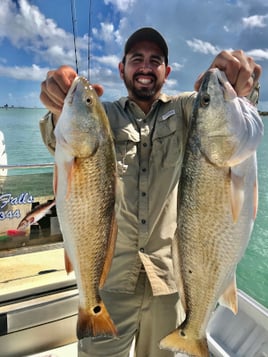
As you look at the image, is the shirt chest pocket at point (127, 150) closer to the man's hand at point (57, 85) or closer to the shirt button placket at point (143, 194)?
the shirt button placket at point (143, 194)

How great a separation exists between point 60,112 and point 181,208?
31.8 inches

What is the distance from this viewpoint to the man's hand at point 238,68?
5.83 feet

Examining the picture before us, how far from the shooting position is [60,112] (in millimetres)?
1971

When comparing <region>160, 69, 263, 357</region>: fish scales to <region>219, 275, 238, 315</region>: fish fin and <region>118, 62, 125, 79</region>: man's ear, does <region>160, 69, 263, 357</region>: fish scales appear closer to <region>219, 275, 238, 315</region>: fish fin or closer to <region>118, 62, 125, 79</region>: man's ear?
<region>219, 275, 238, 315</region>: fish fin

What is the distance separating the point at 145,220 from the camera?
2.41 metres

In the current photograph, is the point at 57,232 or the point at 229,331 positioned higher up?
the point at 57,232

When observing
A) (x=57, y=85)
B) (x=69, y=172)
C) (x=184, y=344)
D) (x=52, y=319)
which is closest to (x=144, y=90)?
(x=57, y=85)

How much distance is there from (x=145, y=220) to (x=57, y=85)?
102cm

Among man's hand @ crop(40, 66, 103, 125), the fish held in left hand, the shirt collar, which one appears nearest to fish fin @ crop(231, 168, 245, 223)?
the fish held in left hand

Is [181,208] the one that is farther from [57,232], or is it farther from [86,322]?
[57,232]

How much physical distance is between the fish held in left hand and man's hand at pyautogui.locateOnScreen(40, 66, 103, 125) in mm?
38

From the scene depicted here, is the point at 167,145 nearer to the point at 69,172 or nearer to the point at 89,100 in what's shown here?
the point at 89,100

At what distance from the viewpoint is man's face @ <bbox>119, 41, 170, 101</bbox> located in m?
2.64

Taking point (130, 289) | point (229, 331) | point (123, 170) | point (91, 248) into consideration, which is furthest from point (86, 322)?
point (229, 331)
